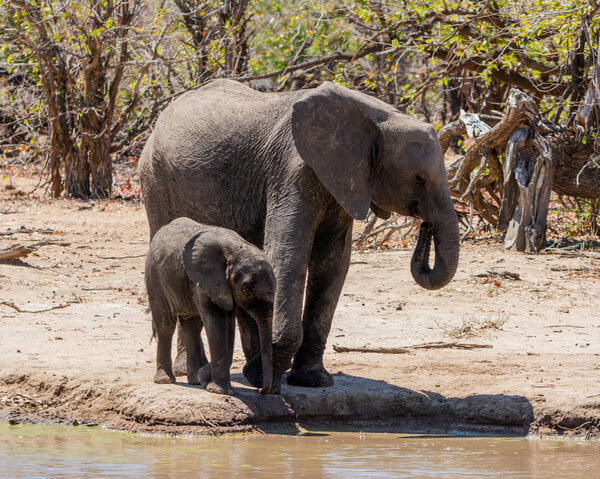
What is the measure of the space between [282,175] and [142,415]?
6.14ft

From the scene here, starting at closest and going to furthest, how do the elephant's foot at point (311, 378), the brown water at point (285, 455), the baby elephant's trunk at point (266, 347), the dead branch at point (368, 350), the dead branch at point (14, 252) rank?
the brown water at point (285, 455) → the baby elephant's trunk at point (266, 347) → the elephant's foot at point (311, 378) → the dead branch at point (368, 350) → the dead branch at point (14, 252)

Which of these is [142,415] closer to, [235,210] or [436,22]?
[235,210]

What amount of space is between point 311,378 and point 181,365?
3.55 ft

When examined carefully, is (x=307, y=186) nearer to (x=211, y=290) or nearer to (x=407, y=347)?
(x=211, y=290)

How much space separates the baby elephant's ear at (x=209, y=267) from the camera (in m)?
6.44

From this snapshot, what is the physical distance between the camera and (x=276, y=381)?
22.6ft

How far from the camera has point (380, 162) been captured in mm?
7098

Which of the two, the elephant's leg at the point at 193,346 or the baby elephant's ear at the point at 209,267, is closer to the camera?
the baby elephant's ear at the point at 209,267

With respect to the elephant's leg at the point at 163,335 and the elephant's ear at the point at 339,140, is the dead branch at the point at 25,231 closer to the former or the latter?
the elephant's leg at the point at 163,335

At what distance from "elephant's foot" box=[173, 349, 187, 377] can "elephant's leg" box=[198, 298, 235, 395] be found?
970 mm

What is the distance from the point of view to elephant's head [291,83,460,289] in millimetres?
6906

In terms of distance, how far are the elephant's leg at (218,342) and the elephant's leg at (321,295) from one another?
0.79m

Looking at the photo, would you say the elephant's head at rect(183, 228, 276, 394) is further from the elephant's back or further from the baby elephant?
the elephant's back

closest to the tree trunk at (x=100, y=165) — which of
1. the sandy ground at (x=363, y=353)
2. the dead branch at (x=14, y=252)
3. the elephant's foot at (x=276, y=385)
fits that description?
the sandy ground at (x=363, y=353)
